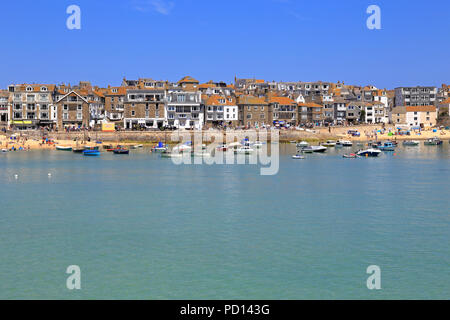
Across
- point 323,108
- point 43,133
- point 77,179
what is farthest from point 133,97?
point 77,179

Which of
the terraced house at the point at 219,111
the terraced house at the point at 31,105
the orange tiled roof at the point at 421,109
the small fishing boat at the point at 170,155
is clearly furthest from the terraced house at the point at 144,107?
the orange tiled roof at the point at 421,109

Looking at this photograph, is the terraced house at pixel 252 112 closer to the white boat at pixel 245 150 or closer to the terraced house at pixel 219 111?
the terraced house at pixel 219 111

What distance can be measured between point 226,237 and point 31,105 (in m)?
112

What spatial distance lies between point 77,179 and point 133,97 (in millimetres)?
71364

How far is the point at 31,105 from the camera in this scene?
13100 centimetres

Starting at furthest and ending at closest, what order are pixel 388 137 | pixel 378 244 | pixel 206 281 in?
pixel 388 137 < pixel 378 244 < pixel 206 281

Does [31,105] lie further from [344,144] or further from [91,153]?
[344,144]

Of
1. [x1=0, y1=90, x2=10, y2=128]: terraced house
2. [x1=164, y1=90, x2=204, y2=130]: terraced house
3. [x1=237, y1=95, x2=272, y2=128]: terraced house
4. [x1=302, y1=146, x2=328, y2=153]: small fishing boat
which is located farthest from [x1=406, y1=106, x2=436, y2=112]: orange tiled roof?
[x1=0, y1=90, x2=10, y2=128]: terraced house

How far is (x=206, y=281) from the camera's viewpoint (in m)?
23.0

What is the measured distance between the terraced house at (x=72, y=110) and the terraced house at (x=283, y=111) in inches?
1917

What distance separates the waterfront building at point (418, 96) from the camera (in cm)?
17162

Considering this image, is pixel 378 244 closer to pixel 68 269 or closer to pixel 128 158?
pixel 68 269

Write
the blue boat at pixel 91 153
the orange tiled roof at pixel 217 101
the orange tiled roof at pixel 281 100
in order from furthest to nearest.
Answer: the orange tiled roof at pixel 281 100
the orange tiled roof at pixel 217 101
the blue boat at pixel 91 153

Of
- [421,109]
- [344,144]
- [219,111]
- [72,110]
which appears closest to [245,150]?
[344,144]
